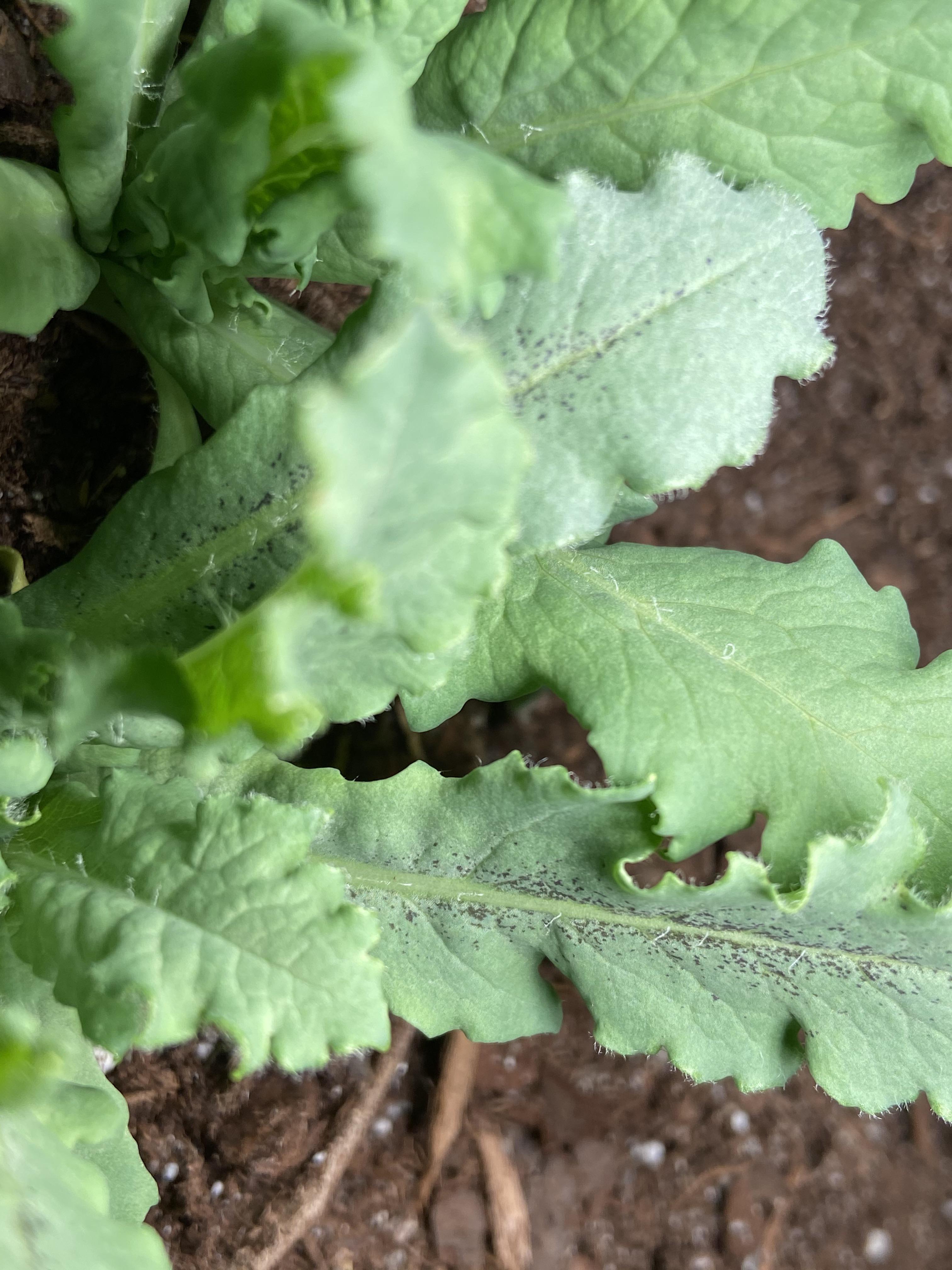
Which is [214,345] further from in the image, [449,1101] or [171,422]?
[449,1101]

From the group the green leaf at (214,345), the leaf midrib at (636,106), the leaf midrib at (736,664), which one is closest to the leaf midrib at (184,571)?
the green leaf at (214,345)

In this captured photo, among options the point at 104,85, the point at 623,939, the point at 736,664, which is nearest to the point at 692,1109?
the point at 623,939

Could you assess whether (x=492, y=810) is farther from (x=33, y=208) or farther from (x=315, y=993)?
(x=33, y=208)

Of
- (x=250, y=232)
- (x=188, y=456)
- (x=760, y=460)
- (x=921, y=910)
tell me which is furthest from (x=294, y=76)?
(x=760, y=460)

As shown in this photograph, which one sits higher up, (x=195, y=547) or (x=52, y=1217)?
(x=195, y=547)

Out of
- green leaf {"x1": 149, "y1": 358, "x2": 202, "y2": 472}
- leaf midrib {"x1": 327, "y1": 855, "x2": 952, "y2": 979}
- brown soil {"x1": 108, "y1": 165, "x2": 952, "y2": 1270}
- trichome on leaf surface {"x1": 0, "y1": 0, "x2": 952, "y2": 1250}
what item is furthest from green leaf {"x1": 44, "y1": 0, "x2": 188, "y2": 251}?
brown soil {"x1": 108, "y1": 165, "x2": 952, "y2": 1270}

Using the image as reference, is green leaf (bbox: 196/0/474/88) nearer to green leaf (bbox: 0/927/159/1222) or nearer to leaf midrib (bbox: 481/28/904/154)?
leaf midrib (bbox: 481/28/904/154)
